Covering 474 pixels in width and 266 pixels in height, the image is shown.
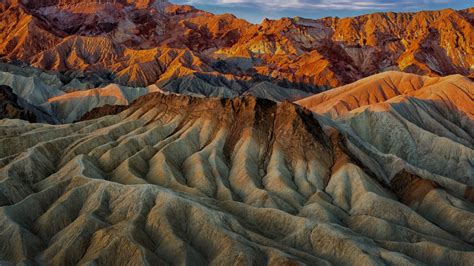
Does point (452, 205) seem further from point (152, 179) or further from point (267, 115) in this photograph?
point (152, 179)

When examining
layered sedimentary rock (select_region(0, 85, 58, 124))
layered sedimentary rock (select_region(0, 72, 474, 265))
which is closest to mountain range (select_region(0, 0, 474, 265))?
layered sedimentary rock (select_region(0, 72, 474, 265))

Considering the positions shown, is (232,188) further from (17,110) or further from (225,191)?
(17,110)

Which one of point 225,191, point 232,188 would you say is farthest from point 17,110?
point 225,191

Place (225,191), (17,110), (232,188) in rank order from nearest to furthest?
(225,191), (232,188), (17,110)

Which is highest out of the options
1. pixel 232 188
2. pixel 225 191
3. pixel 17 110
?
pixel 225 191

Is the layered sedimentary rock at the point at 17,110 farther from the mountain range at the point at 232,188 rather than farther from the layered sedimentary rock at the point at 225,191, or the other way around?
the layered sedimentary rock at the point at 225,191

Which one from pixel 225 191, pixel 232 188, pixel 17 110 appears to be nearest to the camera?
pixel 225 191

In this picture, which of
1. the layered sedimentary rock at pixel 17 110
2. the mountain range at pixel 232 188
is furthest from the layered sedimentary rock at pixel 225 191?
the layered sedimentary rock at pixel 17 110

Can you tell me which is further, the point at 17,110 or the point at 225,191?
the point at 17,110

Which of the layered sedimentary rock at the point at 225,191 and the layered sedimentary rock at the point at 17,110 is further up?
the layered sedimentary rock at the point at 225,191

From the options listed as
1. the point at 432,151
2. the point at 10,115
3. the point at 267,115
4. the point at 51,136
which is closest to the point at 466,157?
the point at 432,151
